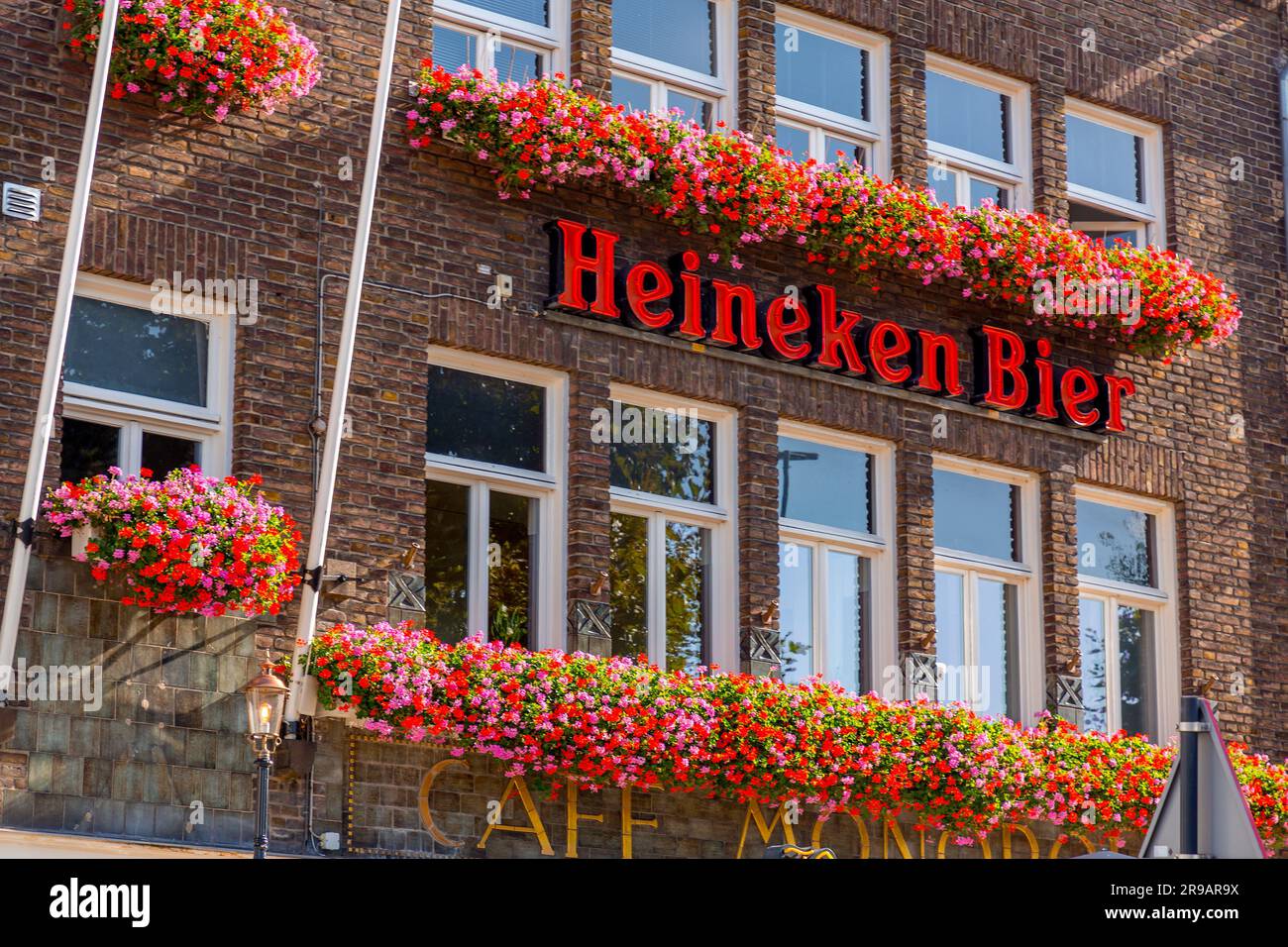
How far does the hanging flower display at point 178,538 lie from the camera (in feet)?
38.0

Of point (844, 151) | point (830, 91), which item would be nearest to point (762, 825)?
point (844, 151)

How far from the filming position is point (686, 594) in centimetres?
1477

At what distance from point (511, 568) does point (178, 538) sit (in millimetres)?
2932

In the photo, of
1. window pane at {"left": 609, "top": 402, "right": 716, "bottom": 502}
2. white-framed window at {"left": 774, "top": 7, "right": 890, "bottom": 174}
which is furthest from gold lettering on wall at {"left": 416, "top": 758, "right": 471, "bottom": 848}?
white-framed window at {"left": 774, "top": 7, "right": 890, "bottom": 174}

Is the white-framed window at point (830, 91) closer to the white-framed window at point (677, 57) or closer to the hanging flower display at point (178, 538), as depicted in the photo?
the white-framed window at point (677, 57)

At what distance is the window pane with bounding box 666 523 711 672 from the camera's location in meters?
14.6

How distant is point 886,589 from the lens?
1571 cm

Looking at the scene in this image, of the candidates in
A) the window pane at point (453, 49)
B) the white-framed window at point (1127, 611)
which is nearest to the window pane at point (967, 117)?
the white-framed window at point (1127, 611)

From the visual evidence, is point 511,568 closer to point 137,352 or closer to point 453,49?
point 137,352

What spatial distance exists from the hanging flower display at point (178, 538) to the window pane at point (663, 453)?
317 cm

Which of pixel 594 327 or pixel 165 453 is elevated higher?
pixel 594 327

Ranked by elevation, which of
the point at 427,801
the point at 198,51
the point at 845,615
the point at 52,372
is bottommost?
the point at 427,801

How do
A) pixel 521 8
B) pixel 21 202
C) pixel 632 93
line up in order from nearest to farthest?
pixel 21 202, pixel 521 8, pixel 632 93
